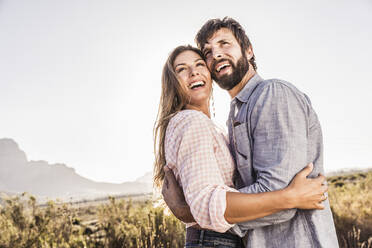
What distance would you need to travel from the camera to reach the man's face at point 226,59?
90.6 inches

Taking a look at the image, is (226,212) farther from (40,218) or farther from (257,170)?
(40,218)

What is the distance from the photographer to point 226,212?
145 cm

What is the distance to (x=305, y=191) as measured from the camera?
1498mm

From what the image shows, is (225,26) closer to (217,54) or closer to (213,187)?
(217,54)

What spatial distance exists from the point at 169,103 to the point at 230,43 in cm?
71

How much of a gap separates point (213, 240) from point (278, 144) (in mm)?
689

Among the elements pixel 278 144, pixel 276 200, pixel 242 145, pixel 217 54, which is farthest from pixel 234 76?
pixel 276 200

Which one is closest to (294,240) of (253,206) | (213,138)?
(253,206)

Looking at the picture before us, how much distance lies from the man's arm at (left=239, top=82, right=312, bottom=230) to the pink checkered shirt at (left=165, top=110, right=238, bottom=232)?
0.61 ft

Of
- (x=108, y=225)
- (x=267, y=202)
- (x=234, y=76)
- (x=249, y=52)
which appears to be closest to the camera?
(x=267, y=202)

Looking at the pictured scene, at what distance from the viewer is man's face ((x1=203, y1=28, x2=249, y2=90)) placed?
2301mm

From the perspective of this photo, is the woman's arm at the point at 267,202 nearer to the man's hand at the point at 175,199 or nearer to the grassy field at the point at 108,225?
the man's hand at the point at 175,199

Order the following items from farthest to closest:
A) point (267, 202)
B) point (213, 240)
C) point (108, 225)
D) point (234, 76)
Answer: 1. point (108, 225)
2. point (234, 76)
3. point (213, 240)
4. point (267, 202)

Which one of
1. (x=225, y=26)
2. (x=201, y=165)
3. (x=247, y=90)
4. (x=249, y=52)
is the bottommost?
(x=201, y=165)
